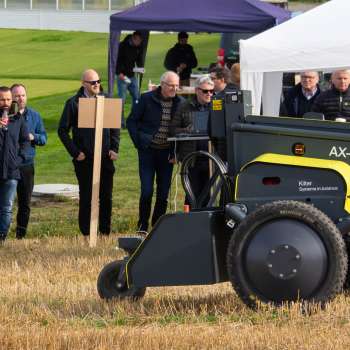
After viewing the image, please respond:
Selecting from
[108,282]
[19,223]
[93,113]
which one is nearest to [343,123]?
[108,282]

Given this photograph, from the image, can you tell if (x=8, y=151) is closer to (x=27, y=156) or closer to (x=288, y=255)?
(x=27, y=156)

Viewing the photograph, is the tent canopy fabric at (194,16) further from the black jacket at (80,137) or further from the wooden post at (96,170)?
the wooden post at (96,170)

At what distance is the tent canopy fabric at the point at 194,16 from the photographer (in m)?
19.5

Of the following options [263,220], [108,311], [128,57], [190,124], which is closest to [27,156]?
[190,124]

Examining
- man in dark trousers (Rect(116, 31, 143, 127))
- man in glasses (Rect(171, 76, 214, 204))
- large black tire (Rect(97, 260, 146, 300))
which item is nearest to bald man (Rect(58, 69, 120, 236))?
man in glasses (Rect(171, 76, 214, 204))

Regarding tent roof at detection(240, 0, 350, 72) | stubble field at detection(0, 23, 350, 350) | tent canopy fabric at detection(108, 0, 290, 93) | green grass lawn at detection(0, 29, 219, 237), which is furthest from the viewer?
tent canopy fabric at detection(108, 0, 290, 93)

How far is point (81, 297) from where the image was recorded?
10430 mm

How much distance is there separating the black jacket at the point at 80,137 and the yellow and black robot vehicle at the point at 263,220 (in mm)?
5528

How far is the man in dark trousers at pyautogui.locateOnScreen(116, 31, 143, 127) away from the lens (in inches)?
1054

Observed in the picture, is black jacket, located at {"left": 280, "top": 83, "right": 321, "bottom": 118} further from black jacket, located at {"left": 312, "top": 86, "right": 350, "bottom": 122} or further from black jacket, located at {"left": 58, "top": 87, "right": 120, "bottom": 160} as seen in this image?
black jacket, located at {"left": 58, "top": 87, "right": 120, "bottom": 160}

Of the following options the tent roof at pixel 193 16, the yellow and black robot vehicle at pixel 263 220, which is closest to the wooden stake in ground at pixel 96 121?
the yellow and black robot vehicle at pixel 263 220

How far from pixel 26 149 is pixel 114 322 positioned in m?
6.46

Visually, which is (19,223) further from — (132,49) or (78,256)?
(132,49)

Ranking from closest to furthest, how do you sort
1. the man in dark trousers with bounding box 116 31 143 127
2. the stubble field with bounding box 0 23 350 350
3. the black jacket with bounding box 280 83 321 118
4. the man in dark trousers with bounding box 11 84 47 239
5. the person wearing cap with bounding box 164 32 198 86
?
the stubble field with bounding box 0 23 350 350, the black jacket with bounding box 280 83 321 118, the man in dark trousers with bounding box 11 84 47 239, the man in dark trousers with bounding box 116 31 143 127, the person wearing cap with bounding box 164 32 198 86
